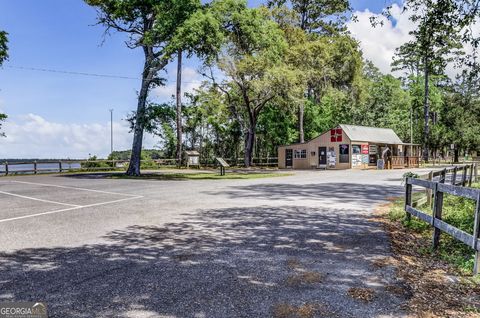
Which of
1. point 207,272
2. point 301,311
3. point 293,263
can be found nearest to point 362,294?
point 301,311

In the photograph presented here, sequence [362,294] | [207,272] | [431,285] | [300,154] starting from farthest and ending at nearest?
[300,154]
[207,272]
[431,285]
[362,294]

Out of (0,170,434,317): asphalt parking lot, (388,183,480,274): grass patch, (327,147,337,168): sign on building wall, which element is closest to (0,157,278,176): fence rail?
(327,147,337,168): sign on building wall

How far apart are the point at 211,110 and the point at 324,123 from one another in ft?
52.2

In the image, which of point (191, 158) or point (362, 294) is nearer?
point (362, 294)

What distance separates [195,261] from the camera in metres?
5.43

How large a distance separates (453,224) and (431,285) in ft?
14.0

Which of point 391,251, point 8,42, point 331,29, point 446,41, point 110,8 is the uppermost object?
point 331,29

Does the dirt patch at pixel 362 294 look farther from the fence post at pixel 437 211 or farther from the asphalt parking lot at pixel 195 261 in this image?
the fence post at pixel 437 211

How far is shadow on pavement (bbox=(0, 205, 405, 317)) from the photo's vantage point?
3.83m

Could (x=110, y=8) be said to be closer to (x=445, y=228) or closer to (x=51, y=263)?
(x=51, y=263)

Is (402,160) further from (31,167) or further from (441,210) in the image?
(31,167)

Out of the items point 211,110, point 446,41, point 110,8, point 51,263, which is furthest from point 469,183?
point 211,110

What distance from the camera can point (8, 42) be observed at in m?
25.5

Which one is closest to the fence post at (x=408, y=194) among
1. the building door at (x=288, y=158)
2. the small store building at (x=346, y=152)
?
the small store building at (x=346, y=152)
